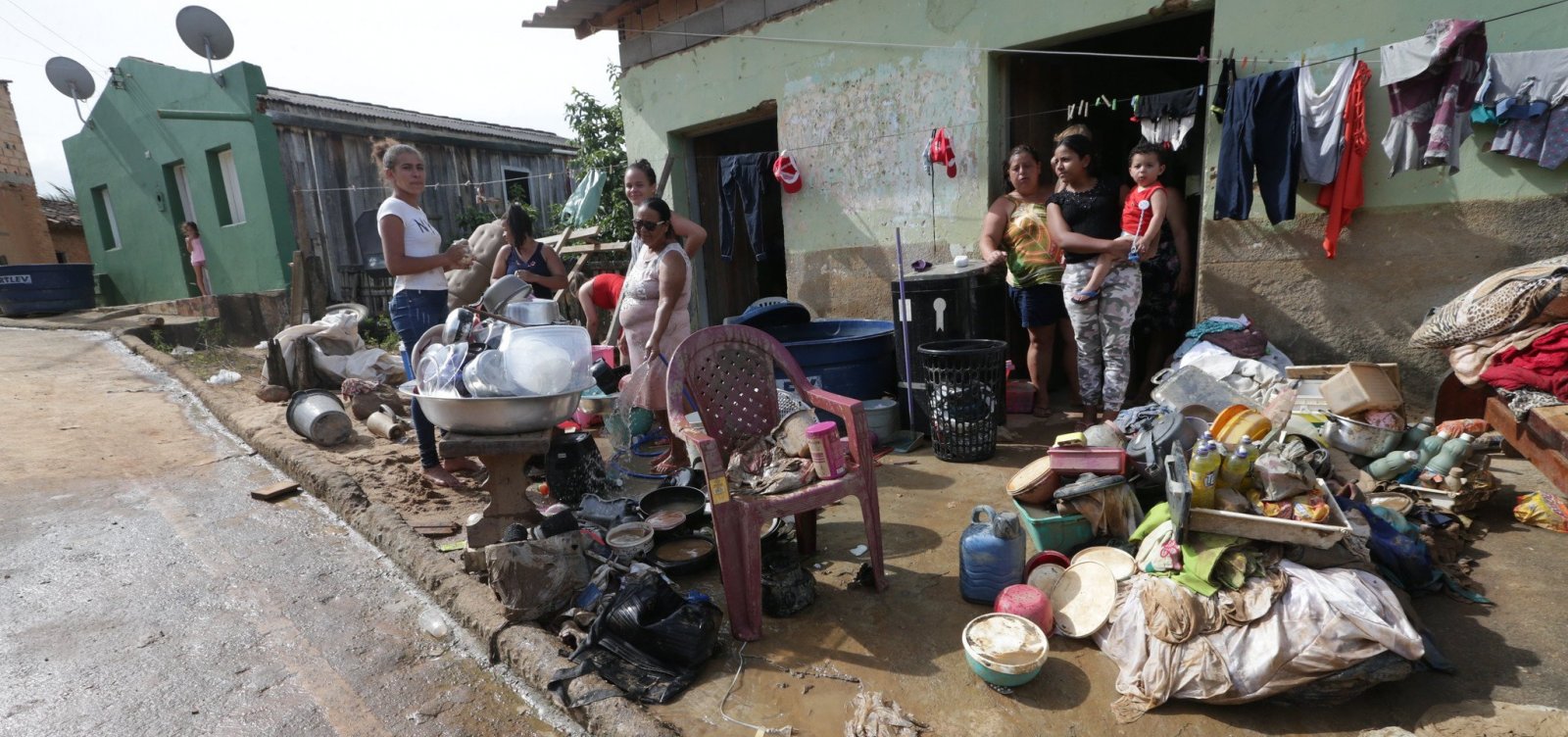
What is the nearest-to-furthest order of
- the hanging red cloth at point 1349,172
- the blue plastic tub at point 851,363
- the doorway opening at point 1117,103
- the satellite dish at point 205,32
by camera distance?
the hanging red cloth at point 1349,172 → the blue plastic tub at point 851,363 → the doorway opening at point 1117,103 → the satellite dish at point 205,32

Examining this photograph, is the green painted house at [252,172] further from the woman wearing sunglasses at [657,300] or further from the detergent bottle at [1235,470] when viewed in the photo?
the detergent bottle at [1235,470]

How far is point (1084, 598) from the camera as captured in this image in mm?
2633

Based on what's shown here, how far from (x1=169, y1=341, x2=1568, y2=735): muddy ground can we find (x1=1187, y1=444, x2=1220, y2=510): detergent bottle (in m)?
0.64

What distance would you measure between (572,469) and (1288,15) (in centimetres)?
504

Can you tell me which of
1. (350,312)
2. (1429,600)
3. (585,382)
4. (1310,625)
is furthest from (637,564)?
(350,312)

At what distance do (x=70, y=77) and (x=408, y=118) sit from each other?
5.48 metres

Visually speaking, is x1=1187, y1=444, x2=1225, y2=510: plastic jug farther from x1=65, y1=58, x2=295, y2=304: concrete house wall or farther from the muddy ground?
x1=65, y1=58, x2=295, y2=304: concrete house wall

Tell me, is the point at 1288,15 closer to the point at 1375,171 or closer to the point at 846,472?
the point at 1375,171

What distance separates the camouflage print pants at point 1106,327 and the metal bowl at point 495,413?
3.14 m

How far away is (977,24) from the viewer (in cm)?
561

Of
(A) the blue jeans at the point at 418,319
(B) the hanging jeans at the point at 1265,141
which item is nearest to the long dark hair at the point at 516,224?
(A) the blue jeans at the point at 418,319

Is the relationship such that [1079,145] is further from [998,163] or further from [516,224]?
[516,224]

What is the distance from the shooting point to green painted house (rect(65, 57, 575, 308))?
36.7 feet

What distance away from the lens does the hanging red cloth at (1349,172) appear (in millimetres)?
4121
